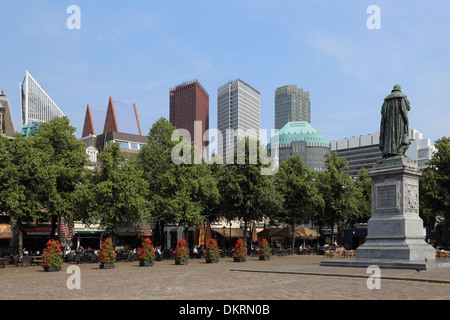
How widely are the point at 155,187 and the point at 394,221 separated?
25864 millimetres

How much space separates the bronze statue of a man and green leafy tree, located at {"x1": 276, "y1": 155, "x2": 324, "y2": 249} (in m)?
25.0

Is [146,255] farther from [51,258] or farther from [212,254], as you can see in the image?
[51,258]

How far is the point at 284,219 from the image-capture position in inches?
2201

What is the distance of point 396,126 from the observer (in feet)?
89.5

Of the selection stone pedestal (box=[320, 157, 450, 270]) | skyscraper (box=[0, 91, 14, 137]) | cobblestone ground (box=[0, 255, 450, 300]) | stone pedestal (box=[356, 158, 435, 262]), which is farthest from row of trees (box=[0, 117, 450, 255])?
stone pedestal (box=[356, 158, 435, 262])

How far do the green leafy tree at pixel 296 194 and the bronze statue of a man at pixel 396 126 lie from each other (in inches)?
983

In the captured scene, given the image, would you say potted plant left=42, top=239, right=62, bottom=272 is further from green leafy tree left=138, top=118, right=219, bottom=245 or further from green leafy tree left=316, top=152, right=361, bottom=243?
green leafy tree left=316, top=152, right=361, bottom=243

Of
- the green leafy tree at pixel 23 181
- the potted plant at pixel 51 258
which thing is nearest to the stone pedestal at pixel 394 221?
the potted plant at pixel 51 258

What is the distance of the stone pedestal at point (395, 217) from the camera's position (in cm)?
2484

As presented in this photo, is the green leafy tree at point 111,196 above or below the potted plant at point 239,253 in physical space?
above

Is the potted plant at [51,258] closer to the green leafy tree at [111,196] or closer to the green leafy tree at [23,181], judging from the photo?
the green leafy tree at [23,181]

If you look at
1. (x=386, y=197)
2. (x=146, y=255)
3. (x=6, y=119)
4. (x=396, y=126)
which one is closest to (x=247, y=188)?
(x=146, y=255)

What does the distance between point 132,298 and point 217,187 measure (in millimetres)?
34928
